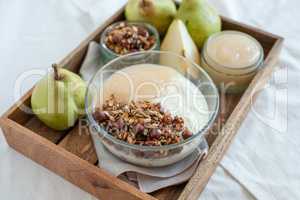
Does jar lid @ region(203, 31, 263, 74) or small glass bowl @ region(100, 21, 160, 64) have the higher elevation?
small glass bowl @ region(100, 21, 160, 64)

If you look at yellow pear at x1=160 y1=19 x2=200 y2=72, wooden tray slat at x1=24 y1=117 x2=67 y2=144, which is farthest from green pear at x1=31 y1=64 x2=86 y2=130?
yellow pear at x1=160 y1=19 x2=200 y2=72

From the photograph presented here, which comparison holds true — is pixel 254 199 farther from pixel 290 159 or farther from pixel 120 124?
pixel 120 124

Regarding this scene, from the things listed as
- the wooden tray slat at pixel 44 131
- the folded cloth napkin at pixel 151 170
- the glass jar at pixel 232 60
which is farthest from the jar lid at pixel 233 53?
the wooden tray slat at pixel 44 131

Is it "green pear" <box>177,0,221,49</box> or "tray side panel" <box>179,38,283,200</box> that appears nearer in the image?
"tray side panel" <box>179,38,283,200</box>

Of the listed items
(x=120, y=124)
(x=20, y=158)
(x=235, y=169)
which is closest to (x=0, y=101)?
(x=20, y=158)

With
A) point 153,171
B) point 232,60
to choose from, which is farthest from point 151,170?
point 232,60

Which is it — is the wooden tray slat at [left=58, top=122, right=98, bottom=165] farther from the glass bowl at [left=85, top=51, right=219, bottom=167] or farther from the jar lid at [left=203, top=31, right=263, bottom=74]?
the jar lid at [left=203, top=31, right=263, bottom=74]

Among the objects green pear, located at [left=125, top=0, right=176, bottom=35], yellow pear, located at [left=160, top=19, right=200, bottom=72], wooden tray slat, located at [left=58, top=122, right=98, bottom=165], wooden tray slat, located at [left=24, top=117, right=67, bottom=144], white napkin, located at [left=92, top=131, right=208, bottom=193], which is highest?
green pear, located at [left=125, top=0, right=176, bottom=35]
